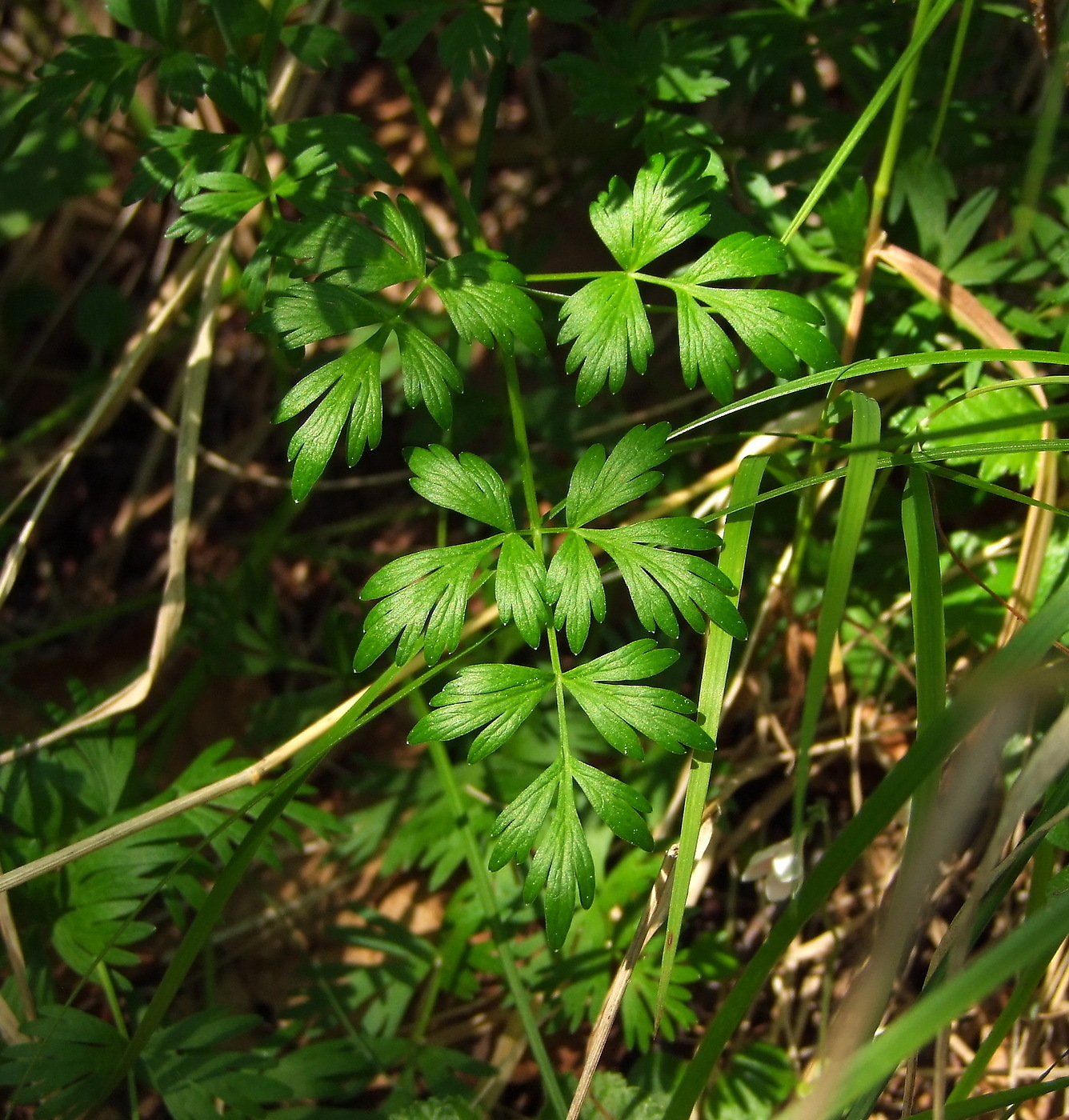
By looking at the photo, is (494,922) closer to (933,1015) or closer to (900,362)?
(933,1015)

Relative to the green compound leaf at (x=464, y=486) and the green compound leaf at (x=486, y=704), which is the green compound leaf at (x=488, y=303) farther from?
the green compound leaf at (x=486, y=704)

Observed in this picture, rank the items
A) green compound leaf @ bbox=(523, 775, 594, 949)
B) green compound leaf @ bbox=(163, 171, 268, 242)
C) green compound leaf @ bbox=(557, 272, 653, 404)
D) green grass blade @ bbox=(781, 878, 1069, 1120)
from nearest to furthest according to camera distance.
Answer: green grass blade @ bbox=(781, 878, 1069, 1120) → green compound leaf @ bbox=(523, 775, 594, 949) → green compound leaf @ bbox=(557, 272, 653, 404) → green compound leaf @ bbox=(163, 171, 268, 242)

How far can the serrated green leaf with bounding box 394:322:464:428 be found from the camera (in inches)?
49.8

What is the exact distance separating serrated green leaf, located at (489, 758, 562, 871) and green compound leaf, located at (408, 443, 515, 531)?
34 cm

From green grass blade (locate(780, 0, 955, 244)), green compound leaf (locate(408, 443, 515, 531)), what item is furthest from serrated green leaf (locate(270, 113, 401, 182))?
green grass blade (locate(780, 0, 955, 244))

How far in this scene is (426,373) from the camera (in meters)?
1.27

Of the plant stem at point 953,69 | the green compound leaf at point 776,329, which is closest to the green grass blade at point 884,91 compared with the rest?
the plant stem at point 953,69

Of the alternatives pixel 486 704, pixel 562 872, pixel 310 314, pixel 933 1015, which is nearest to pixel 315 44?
pixel 310 314

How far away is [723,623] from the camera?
118cm

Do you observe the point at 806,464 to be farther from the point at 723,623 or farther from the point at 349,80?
the point at 349,80

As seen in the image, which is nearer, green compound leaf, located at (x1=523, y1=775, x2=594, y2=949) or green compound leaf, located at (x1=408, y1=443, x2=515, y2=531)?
green compound leaf, located at (x1=523, y1=775, x2=594, y2=949)

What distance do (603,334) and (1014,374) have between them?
2.40ft

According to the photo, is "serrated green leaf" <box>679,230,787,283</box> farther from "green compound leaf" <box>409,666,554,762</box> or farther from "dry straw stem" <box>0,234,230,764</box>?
"dry straw stem" <box>0,234,230,764</box>

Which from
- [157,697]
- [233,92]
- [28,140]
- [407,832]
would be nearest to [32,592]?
[157,697]
